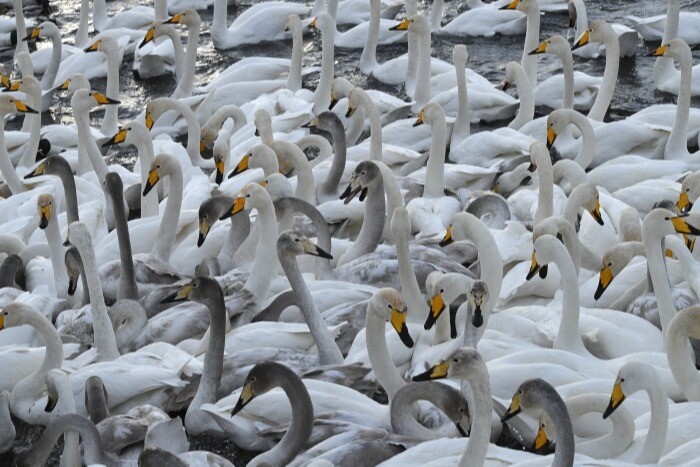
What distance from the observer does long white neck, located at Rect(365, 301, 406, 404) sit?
8.12 m

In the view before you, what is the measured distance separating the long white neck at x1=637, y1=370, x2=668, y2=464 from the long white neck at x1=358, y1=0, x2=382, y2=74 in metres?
9.17

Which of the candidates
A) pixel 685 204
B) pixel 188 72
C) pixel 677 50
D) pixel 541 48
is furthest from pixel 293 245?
pixel 188 72

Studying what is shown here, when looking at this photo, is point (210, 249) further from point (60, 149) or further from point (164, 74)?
point (164, 74)

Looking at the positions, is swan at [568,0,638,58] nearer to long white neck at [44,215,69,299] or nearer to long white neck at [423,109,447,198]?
long white neck at [423,109,447,198]

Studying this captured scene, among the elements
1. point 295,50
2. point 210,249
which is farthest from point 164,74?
point 210,249

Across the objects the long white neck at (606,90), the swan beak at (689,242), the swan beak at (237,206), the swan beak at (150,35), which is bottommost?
the swan beak at (150,35)

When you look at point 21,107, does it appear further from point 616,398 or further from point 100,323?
point 616,398

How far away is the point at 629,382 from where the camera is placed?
7.22 meters

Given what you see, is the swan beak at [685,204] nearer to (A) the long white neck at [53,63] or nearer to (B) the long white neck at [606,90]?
(B) the long white neck at [606,90]

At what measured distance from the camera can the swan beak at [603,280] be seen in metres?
9.31

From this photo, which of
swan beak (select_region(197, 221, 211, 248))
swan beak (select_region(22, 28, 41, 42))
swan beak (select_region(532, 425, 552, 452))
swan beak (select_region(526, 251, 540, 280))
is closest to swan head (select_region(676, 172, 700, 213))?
swan beak (select_region(526, 251, 540, 280))

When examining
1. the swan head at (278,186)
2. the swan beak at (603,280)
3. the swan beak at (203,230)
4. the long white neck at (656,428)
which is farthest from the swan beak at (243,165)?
the long white neck at (656,428)

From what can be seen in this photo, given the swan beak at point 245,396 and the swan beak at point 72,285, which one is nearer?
the swan beak at point 245,396

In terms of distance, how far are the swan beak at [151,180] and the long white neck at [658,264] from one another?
13.2 feet
